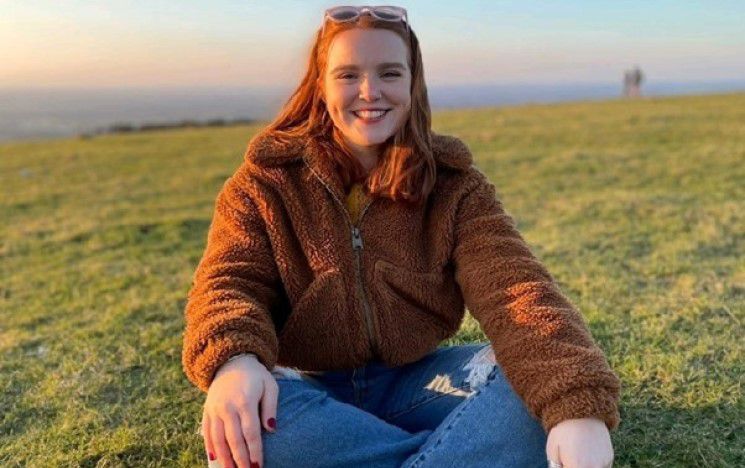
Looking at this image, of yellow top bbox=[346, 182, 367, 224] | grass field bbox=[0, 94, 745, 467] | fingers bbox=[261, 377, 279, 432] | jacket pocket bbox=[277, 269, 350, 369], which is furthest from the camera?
grass field bbox=[0, 94, 745, 467]

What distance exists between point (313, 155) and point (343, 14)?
0.46m

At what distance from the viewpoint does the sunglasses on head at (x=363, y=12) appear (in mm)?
2391

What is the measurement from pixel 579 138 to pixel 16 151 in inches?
568

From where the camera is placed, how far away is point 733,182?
8164 millimetres

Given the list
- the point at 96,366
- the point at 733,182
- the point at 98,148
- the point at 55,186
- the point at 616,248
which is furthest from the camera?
the point at 98,148

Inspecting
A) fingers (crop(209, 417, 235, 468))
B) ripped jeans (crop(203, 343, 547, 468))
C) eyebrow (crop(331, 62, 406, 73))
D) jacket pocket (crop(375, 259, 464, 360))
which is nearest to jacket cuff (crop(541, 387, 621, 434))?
ripped jeans (crop(203, 343, 547, 468))

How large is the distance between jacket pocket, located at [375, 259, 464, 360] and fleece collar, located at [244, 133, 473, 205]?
1.05ft

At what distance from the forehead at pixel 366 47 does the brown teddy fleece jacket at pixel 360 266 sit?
0.31 meters

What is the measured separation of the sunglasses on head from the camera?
7.84 ft

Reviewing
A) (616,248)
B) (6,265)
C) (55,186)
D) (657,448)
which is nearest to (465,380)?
(657,448)

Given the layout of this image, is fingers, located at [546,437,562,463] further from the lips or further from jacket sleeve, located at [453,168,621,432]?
the lips

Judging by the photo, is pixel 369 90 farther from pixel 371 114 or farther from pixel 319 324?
pixel 319 324

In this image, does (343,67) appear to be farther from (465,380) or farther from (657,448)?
(657,448)

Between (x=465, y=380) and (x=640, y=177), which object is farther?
(x=640, y=177)
